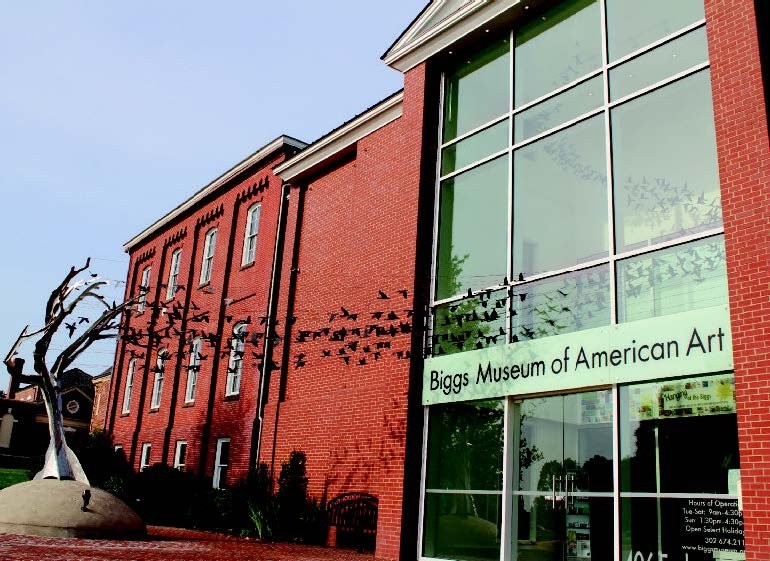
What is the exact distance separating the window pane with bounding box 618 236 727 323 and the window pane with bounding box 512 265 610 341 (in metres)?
0.33

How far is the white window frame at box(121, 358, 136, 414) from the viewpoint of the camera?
2991 centimetres

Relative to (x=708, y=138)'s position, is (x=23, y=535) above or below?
below

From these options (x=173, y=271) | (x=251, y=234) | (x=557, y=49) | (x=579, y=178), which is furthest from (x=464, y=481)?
(x=173, y=271)

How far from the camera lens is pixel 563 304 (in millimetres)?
11344

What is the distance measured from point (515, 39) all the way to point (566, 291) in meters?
5.04

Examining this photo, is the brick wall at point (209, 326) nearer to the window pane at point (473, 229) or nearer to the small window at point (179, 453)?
the small window at point (179, 453)

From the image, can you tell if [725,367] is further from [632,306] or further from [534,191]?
[534,191]

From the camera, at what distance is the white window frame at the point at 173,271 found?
28.2 meters

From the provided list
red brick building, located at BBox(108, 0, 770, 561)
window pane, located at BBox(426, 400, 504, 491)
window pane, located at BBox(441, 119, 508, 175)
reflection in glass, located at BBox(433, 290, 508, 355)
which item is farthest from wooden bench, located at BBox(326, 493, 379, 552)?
window pane, located at BBox(441, 119, 508, 175)

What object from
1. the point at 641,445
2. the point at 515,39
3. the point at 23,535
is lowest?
the point at 23,535

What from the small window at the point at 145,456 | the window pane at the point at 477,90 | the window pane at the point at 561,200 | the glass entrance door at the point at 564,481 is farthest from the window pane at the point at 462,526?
the small window at the point at 145,456

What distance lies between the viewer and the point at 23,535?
519 inches

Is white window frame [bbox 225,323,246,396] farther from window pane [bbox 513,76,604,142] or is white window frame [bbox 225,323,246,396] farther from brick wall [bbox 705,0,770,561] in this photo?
brick wall [bbox 705,0,770,561]

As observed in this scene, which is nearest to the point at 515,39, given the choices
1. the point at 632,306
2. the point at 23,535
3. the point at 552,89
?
the point at 552,89
